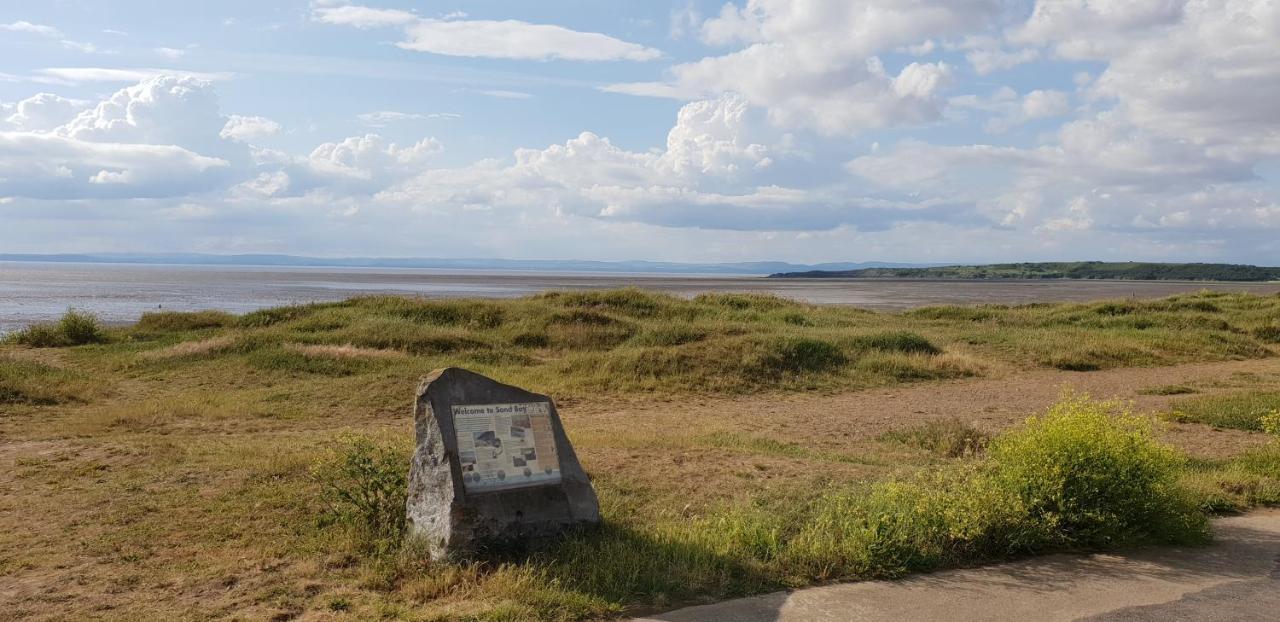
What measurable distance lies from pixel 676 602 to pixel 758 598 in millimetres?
548

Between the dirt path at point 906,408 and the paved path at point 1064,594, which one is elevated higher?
the paved path at point 1064,594

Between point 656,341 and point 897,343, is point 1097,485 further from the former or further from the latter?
point 656,341

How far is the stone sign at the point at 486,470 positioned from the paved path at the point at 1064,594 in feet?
5.16

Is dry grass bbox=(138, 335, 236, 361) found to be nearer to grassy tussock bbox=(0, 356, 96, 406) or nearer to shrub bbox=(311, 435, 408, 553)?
grassy tussock bbox=(0, 356, 96, 406)

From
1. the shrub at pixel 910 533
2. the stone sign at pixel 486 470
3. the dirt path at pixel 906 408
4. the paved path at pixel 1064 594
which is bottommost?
the dirt path at pixel 906 408

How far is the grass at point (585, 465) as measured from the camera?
19.9ft

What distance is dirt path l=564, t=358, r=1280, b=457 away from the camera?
13375 millimetres

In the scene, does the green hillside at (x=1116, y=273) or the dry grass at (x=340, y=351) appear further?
the green hillside at (x=1116, y=273)

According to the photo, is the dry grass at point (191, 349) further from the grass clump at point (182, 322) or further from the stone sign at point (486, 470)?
the stone sign at point (486, 470)

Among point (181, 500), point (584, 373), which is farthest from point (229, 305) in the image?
point (181, 500)

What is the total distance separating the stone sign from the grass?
202mm

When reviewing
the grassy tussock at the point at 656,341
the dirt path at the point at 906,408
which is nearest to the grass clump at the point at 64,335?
the grassy tussock at the point at 656,341

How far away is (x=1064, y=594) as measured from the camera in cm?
596

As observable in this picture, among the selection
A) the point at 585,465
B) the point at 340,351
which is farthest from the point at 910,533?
the point at 340,351
